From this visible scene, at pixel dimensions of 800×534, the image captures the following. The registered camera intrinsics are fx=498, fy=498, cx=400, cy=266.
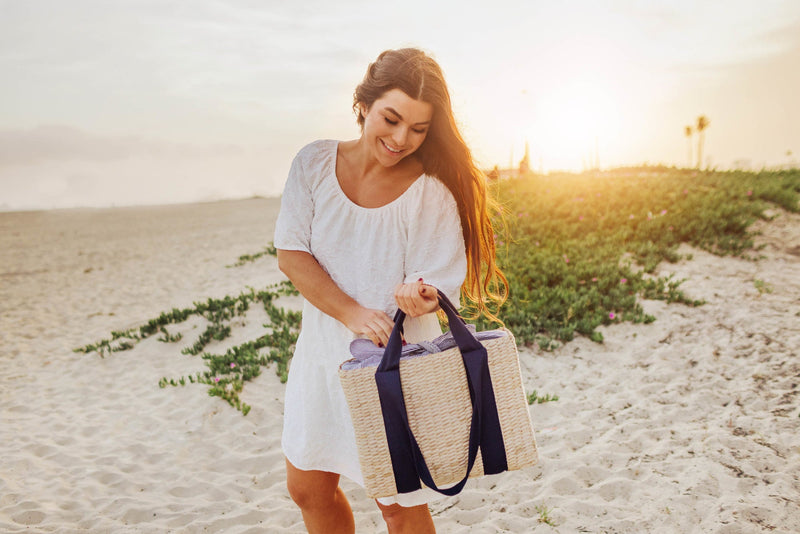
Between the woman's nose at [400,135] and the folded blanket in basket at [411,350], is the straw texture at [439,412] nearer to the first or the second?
the folded blanket in basket at [411,350]

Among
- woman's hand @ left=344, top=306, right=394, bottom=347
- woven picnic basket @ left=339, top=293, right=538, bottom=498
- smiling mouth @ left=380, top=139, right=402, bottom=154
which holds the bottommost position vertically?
woven picnic basket @ left=339, top=293, right=538, bottom=498

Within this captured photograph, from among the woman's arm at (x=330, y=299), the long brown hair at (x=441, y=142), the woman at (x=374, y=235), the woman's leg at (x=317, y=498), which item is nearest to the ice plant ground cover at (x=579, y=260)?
the woman's leg at (x=317, y=498)

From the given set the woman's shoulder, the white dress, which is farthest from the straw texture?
the woman's shoulder

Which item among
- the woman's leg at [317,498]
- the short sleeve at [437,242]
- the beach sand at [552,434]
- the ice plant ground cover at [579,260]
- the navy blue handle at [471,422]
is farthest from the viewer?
the ice plant ground cover at [579,260]

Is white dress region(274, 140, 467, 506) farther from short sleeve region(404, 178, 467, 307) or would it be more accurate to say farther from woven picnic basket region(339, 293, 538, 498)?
woven picnic basket region(339, 293, 538, 498)

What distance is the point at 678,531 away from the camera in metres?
3.08

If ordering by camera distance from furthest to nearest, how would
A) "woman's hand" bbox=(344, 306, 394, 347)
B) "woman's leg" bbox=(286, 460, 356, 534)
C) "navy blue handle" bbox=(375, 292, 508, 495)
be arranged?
"woman's leg" bbox=(286, 460, 356, 534)
"woman's hand" bbox=(344, 306, 394, 347)
"navy blue handle" bbox=(375, 292, 508, 495)

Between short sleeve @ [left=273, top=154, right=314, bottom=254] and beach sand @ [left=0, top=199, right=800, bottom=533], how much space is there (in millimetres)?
2355

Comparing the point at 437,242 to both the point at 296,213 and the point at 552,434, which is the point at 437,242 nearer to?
the point at 296,213

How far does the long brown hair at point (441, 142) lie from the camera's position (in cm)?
186

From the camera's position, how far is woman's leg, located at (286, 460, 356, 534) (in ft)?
6.90

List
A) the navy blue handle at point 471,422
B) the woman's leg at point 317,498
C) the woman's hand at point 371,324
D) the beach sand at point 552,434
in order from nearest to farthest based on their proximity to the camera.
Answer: the navy blue handle at point 471,422, the woman's hand at point 371,324, the woman's leg at point 317,498, the beach sand at point 552,434

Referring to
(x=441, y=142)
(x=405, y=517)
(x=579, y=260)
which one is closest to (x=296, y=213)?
(x=441, y=142)

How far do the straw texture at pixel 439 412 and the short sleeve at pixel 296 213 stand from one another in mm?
622
